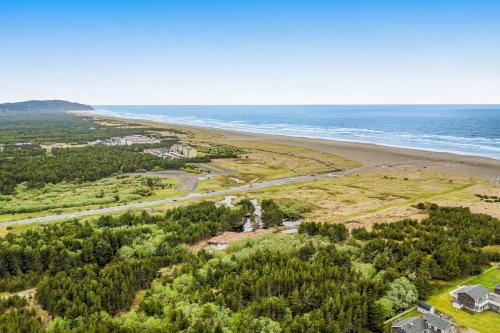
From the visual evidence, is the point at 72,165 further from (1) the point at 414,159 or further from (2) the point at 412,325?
(1) the point at 414,159

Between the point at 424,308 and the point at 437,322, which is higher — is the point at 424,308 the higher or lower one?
the lower one

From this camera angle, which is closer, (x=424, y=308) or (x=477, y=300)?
(x=477, y=300)

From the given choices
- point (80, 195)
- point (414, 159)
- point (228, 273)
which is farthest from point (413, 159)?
point (80, 195)

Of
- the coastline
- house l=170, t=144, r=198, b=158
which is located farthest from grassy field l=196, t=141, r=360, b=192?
house l=170, t=144, r=198, b=158

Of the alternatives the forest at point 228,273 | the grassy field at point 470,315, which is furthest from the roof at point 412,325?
the grassy field at point 470,315

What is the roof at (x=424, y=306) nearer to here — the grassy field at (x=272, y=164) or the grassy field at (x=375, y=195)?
the grassy field at (x=375, y=195)

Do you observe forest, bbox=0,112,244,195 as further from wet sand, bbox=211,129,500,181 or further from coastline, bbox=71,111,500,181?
wet sand, bbox=211,129,500,181

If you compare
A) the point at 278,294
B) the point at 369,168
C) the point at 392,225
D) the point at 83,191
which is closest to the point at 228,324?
the point at 278,294
